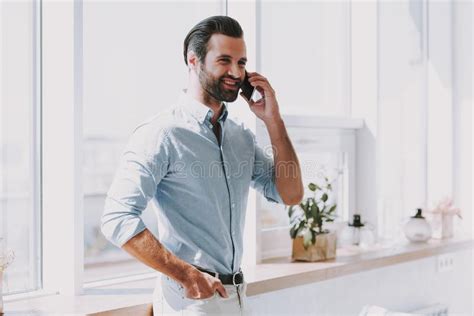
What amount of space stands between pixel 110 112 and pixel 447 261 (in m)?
1.73

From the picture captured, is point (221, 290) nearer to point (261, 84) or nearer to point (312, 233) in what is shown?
point (261, 84)

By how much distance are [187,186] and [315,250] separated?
0.92 meters

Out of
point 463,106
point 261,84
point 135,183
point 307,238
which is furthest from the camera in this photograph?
point 463,106

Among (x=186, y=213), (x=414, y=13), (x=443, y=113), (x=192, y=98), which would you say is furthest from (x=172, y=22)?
(x=443, y=113)

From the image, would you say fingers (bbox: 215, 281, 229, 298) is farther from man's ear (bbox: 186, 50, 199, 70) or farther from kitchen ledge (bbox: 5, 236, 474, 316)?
man's ear (bbox: 186, 50, 199, 70)

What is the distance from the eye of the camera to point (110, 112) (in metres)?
2.43

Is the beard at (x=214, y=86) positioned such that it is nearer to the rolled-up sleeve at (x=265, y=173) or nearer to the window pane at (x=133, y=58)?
the rolled-up sleeve at (x=265, y=173)

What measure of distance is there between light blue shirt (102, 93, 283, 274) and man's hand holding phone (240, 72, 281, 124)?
0.37ft

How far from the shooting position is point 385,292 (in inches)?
106

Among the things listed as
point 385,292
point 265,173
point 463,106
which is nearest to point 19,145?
point 265,173

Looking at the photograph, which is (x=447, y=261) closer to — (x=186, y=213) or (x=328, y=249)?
(x=328, y=249)

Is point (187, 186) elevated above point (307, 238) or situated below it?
above

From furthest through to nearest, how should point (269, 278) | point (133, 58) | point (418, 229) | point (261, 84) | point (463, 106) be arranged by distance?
point (463, 106) → point (418, 229) → point (133, 58) → point (269, 278) → point (261, 84)

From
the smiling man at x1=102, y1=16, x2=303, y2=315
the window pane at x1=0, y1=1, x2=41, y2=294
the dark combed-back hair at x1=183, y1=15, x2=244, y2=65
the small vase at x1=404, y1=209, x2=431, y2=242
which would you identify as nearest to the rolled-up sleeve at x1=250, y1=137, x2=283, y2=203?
the smiling man at x1=102, y1=16, x2=303, y2=315
